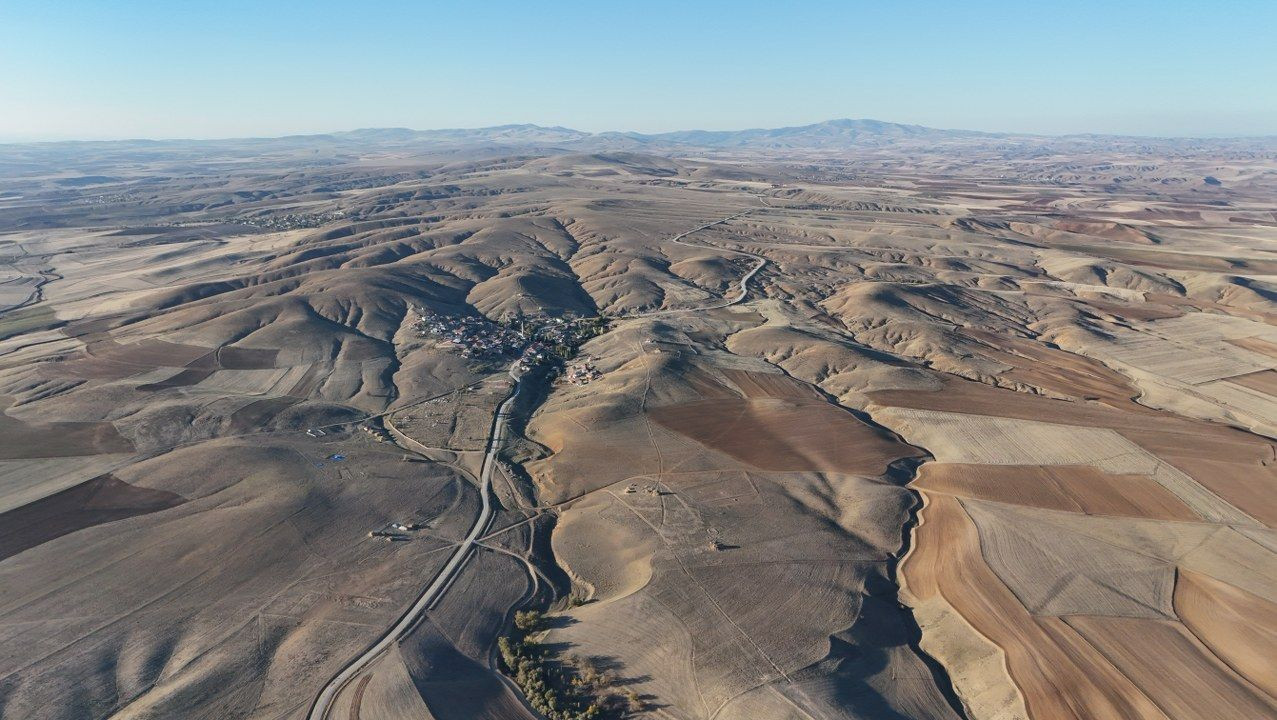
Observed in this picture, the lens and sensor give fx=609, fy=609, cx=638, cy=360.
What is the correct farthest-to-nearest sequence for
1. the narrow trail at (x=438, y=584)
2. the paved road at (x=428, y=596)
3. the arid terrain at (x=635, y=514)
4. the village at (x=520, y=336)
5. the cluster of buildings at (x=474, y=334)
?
the cluster of buildings at (x=474, y=334) → the village at (x=520, y=336) → the arid terrain at (x=635, y=514) → the narrow trail at (x=438, y=584) → the paved road at (x=428, y=596)

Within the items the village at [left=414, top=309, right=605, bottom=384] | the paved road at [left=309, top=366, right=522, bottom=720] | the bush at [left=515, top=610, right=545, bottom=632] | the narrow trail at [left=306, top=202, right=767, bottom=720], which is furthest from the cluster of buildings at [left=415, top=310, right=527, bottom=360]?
the bush at [left=515, top=610, right=545, bottom=632]

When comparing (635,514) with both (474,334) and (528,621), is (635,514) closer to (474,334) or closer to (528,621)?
(528,621)

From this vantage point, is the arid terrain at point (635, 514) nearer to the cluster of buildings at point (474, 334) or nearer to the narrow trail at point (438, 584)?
the narrow trail at point (438, 584)

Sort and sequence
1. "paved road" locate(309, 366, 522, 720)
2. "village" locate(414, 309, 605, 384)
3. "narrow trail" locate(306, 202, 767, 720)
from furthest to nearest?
"village" locate(414, 309, 605, 384) → "narrow trail" locate(306, 202, 767, 720) → "paved road" locate(309, 366, 522, 720)

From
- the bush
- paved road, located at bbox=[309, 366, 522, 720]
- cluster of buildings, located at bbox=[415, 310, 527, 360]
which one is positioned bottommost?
the bush

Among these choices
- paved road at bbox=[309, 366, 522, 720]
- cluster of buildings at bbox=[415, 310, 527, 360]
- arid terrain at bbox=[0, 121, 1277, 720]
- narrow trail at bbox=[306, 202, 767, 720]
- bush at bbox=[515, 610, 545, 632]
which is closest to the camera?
paved road at bbox=[309, 366, 522, 720]

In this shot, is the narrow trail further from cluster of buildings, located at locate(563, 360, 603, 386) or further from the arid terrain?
Answer: cluster of buildings, located at locate(563, 360, 603, 386)

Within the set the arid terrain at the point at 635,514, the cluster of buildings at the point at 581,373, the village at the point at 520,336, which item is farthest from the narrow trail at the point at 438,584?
the village at the point at 520,336

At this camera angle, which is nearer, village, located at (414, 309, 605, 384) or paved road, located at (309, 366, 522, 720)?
paved road, located at (309, 366, 522, 720)
